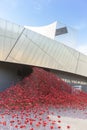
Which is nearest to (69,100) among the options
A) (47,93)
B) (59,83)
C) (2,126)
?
(47,93)

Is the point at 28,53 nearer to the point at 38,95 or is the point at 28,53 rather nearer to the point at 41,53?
the point at 41,53

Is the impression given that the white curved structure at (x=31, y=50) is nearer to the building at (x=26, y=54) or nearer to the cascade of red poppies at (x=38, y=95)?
the building at (x=26, y=54)

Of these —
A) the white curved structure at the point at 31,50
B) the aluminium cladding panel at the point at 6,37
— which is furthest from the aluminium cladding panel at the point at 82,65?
the aluminium cladding panel at the point at 6,37

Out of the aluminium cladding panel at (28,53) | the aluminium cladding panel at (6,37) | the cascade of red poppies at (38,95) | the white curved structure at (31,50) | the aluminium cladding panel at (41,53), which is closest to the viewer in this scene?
the cascade of red poppies at (38,95)

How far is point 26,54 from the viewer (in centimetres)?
1007

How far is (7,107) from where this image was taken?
5707mm

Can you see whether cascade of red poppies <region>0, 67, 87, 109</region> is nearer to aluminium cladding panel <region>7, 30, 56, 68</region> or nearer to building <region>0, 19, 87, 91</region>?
aluminium cladding panel <region>7, 30, 56, 68</region>

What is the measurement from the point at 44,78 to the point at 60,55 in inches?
154

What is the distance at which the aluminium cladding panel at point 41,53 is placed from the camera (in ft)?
32.0

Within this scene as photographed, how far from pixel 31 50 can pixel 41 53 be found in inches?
32.3

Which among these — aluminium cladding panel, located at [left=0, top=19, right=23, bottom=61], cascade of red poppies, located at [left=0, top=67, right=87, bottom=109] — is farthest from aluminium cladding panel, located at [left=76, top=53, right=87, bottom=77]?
aluminium cladding panel, located at [left=0, top=19, right=23, bottom=61]

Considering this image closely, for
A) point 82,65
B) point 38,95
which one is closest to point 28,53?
point 38,95

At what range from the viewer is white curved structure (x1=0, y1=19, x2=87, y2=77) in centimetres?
911

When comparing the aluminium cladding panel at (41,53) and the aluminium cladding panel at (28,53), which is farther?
the aluminium cladding panel at (41,53)
